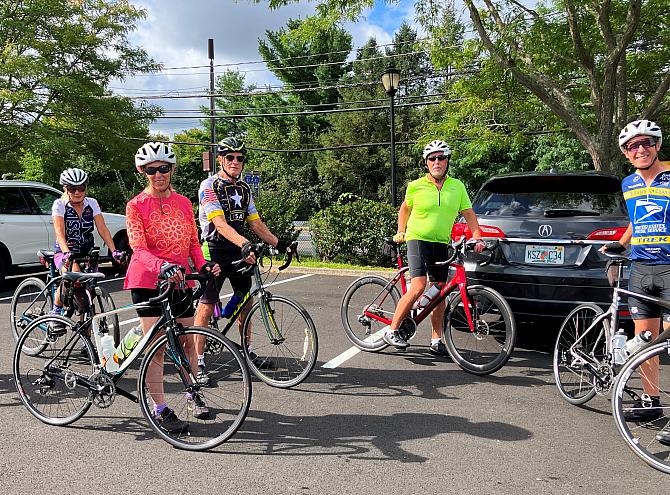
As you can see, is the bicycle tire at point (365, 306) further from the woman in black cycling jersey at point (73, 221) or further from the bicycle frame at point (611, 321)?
the woman in black cycling jersey at point (73, 221)

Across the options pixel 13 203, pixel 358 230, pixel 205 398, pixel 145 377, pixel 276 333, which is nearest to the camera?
pixel 145 377

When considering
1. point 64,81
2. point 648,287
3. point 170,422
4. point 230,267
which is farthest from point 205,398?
point 64,81

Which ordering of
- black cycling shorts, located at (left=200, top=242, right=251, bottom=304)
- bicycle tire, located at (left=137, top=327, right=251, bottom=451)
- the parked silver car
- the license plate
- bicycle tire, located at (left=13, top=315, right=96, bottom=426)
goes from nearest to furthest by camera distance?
bicycle tire, located at (left=137, top=327, right=251, bottom=451) < bicycle tire, located at (left=13, top=315, right=96, bottom=426) < black cycling shorts, located at (left=200, top=242, right=251, bottom=304) < the license plate < the parked silver car

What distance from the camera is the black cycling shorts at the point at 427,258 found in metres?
5.34

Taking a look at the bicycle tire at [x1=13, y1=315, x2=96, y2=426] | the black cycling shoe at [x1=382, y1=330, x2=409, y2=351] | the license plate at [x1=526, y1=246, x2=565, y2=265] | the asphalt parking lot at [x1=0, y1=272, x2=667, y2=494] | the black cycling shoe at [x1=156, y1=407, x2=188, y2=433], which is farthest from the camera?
the black cycling shoe at [x1=382, y1=330, x2=409, y2=351]

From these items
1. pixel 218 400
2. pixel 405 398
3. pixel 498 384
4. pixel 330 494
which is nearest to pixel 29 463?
pixel 218 400

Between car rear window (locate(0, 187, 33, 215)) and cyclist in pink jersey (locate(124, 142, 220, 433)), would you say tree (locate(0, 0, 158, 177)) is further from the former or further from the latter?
cyclist in pink jersey (locate(124, 142, 220, 433))

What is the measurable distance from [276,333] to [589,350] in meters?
2.40

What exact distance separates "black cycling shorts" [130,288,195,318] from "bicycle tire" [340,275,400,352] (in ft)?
7.55

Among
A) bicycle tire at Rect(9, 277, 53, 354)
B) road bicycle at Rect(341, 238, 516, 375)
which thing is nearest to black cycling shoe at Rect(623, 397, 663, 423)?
road bicycle at Rect(341, 238, 516, 375)

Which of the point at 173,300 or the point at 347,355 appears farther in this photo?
the point at 347,355

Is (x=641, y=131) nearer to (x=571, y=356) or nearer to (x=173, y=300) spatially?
(x=571, y=356)

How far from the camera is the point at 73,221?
5.72 metres

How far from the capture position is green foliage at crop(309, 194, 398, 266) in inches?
492
